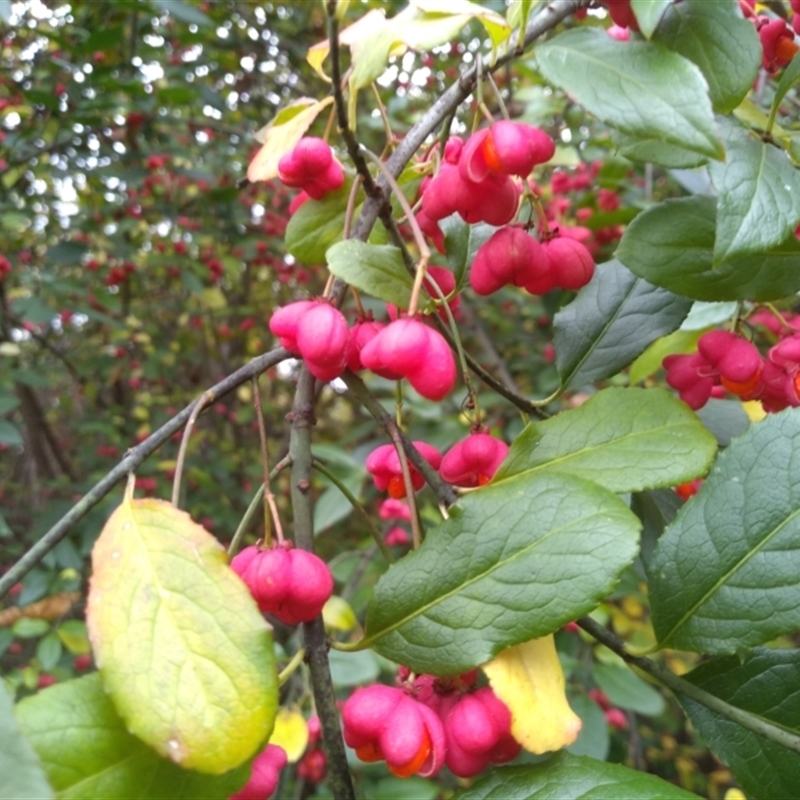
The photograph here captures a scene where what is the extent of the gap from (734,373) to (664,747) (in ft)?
9.29

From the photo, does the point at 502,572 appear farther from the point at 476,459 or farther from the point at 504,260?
the point at 504,260

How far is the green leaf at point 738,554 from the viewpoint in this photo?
0.53 m

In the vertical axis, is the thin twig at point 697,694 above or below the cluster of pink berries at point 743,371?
below

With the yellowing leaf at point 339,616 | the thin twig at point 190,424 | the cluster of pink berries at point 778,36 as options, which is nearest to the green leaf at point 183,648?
the thin twig at point 190,424

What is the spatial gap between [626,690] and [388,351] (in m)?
1.46

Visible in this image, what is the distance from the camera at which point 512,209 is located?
0.64m

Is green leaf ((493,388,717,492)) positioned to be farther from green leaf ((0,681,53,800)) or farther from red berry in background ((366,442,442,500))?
green leaf ((0,681,53,800))

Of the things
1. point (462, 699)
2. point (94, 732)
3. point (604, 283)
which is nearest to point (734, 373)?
point (604, 283)

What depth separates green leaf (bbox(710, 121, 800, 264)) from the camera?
21.7 inches

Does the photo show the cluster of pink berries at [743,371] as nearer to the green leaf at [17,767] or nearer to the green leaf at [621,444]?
the green leaf at [621,444]

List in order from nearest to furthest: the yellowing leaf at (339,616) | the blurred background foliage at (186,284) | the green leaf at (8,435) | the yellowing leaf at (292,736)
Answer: the yellowing leaf at (292,736), the yellowing leaf at (339,616), the blurred background foliage at (186,284), the green leaf at (8,435)

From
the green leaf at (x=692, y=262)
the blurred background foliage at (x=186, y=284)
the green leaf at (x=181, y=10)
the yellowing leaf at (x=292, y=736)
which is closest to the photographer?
the green leaf at (x=692, y=262)

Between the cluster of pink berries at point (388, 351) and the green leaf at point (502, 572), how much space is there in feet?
0.31

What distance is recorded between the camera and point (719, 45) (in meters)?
0.57
